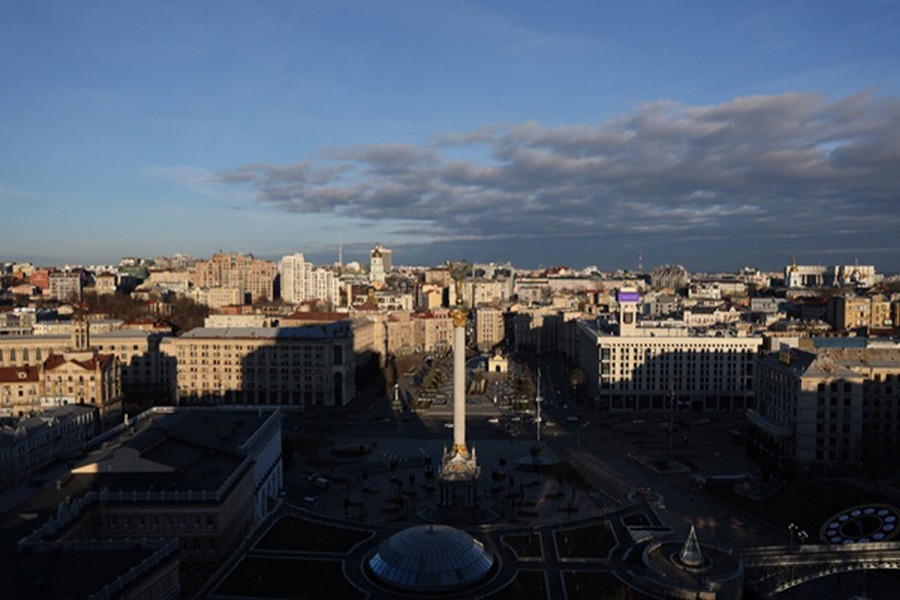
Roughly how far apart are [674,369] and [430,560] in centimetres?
6289

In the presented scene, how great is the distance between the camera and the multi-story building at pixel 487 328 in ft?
527

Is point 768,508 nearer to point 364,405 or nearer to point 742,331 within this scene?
point 742,331

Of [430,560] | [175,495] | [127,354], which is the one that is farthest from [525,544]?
[127,354]

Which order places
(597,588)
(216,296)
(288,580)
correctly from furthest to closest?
→ (216,296) → (288,580) → (597,588)

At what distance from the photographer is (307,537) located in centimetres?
3966

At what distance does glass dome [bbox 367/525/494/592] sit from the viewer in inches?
1347

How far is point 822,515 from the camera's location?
47.6 m

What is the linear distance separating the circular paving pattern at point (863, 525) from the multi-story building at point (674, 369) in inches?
1756

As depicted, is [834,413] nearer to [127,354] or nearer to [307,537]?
[307,537]

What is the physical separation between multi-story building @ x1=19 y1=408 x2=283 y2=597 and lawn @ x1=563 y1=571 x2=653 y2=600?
18.3 m

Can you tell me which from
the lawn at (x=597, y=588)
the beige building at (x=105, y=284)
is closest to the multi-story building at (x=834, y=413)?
the lawn at (x=597, y=588)

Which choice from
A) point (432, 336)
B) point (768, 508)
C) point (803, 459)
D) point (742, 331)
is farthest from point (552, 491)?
point (432, 336)

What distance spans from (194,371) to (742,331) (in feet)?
230

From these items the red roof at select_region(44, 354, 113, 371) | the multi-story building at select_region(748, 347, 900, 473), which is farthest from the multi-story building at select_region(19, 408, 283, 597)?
the multi-story building at select_region(748, 347, 900, 473)
